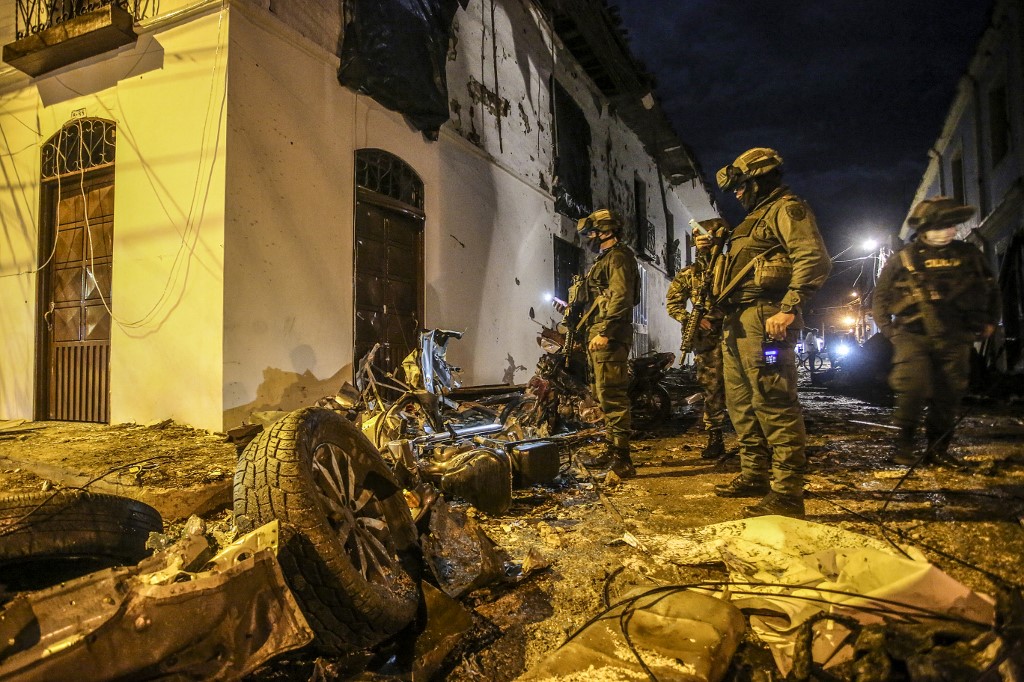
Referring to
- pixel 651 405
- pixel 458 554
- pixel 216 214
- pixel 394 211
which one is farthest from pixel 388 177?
pixel 458 554

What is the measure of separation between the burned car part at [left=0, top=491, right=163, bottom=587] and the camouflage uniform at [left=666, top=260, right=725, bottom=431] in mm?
4193

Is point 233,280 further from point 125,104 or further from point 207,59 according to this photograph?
point 125,104

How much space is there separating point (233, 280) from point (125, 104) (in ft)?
8.14

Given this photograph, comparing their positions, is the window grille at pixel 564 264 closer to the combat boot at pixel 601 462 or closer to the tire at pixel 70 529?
the combat boot at pixel 601 462

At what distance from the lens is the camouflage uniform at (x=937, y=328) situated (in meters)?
3.86

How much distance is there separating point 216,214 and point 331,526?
4.14m

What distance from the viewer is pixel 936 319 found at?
12.7 feet

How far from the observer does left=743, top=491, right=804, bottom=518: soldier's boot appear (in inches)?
109

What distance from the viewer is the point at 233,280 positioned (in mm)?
4746

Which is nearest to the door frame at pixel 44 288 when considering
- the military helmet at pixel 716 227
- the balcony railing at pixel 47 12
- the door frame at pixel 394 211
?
the balcony railing at pixel 47 12

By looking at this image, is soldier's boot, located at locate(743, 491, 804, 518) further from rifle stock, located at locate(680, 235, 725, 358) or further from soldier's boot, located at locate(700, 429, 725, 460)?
soldier's boot, located at locate(700, 429, 725, 460)

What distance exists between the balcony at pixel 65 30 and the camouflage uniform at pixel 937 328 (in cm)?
770

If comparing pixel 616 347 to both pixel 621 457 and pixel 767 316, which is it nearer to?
pixel 621 457

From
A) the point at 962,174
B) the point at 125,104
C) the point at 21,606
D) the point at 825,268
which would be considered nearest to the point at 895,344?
the point at 825,268
